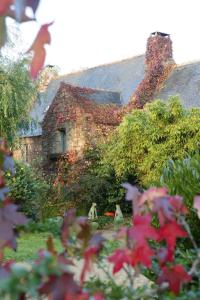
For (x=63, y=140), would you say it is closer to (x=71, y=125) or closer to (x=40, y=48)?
(x=71, y=125)

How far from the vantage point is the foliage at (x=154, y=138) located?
57.2ft

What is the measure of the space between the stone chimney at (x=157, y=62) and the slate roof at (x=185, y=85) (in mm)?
345

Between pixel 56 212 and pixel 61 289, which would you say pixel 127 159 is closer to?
pixel 56 212

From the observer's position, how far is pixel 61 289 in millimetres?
1169

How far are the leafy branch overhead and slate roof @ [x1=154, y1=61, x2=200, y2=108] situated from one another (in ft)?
69.8

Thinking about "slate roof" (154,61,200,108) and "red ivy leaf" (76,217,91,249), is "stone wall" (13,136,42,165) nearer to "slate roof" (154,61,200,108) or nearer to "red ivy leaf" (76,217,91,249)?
"slate roof" (154,61,200,108)

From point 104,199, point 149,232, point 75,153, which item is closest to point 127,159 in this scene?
point 104,199

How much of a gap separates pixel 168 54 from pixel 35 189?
40.9ft

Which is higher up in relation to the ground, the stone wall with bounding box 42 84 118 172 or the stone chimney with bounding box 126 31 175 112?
the stone chimney with bounding box 126 31 175 112

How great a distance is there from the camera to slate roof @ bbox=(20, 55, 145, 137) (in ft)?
82.3

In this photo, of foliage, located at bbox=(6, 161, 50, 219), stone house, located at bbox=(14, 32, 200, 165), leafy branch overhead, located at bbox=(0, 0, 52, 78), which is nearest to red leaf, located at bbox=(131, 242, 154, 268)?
leafy branch overhead, located at bbox=(0, 0, 52, 78)

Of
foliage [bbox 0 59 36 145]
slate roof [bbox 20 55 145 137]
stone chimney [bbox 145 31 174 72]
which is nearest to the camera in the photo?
foliage [bbox 0 59 36 145]

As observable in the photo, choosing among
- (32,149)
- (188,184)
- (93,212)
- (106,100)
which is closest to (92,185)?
(93,212)

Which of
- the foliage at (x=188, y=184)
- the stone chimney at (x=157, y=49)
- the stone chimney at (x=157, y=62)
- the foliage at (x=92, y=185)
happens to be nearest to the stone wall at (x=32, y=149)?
the foliage at (x=92, y=185)
